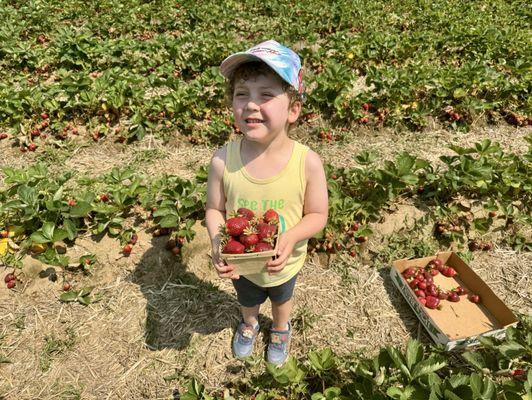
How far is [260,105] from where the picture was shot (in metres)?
2.15

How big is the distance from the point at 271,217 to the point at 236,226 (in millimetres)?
228

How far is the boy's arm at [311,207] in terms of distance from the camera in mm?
2395

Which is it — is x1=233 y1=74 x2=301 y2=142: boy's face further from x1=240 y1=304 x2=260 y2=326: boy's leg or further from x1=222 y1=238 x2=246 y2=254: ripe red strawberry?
x1=240 y1=304 x2=260 y2=326: boy's leg

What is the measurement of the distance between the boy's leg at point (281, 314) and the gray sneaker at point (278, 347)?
0.18 ft

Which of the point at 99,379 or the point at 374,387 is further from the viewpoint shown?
the point at 99,379

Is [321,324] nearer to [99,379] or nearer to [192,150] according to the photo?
[99,379]

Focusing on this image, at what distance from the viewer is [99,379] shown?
3.47 meters

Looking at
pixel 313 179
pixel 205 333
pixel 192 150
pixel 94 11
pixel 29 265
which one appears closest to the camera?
pixel 313 179

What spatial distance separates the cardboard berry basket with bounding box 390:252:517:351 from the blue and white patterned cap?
267 centimetres

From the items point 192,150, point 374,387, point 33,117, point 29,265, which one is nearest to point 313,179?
point 374,387

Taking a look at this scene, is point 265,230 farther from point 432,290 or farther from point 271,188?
point 432,290

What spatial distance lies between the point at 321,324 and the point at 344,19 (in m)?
9.09

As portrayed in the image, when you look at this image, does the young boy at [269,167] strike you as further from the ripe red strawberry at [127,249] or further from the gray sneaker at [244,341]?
the ripe red strawberry at [127,249]

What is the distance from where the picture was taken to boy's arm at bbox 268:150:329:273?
7.86ft
